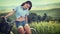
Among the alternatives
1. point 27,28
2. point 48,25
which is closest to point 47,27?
point 48,25

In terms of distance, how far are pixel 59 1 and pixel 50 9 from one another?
0.48 feet

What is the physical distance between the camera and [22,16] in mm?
1778

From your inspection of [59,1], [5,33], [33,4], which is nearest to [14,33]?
[5,33]

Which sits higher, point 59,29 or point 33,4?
point 33,4

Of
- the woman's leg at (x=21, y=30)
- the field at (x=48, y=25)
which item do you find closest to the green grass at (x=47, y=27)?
the field at (x=48, y=25)

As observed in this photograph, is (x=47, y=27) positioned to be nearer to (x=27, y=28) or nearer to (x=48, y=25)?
(x=48, y=25)

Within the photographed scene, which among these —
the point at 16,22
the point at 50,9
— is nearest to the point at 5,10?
the point at 16,22

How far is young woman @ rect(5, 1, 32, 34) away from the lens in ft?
5.80

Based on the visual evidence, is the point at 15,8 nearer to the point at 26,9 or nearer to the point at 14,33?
the point at 26,9

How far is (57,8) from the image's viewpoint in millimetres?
1767

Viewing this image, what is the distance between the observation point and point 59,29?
174cm

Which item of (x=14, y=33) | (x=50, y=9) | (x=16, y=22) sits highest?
(x=50, y=9)

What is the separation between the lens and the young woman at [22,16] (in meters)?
1.77

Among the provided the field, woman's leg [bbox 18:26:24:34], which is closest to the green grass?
the field
